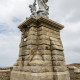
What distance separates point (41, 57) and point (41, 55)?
0.13m

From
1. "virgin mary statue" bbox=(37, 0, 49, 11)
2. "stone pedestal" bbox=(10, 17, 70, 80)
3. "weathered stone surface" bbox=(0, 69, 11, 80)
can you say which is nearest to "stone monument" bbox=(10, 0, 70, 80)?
"stone pedestal" bbox=(10, 17, 70, 80)

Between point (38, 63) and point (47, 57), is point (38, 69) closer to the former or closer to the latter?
point (38, 63)

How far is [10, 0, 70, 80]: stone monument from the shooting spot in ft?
14.5

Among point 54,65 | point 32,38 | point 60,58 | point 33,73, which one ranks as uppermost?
point 32,38

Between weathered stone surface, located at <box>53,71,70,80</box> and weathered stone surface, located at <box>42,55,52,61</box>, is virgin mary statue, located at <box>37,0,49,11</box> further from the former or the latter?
weathered stone surface, located at <box>53,71,70,80</box>

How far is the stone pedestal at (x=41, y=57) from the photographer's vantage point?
174 inches

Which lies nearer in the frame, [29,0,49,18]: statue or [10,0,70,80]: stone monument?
[10,0,70,80]: stone monument

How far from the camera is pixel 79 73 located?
6.12 meters

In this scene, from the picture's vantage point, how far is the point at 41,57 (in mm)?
4836

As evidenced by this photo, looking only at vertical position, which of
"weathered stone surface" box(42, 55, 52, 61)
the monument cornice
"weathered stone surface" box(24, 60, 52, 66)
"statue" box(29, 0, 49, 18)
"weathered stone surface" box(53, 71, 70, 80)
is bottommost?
"weathered stone surface" box(53, 71, 70, 80)

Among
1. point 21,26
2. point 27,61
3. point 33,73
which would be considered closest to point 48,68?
point 33,73

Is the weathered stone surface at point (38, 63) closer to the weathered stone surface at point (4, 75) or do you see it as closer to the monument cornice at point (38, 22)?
the monument cornice at point (38, 22)

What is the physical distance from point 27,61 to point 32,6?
3.81m

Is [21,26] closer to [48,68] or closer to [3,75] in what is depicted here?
[48,68]
